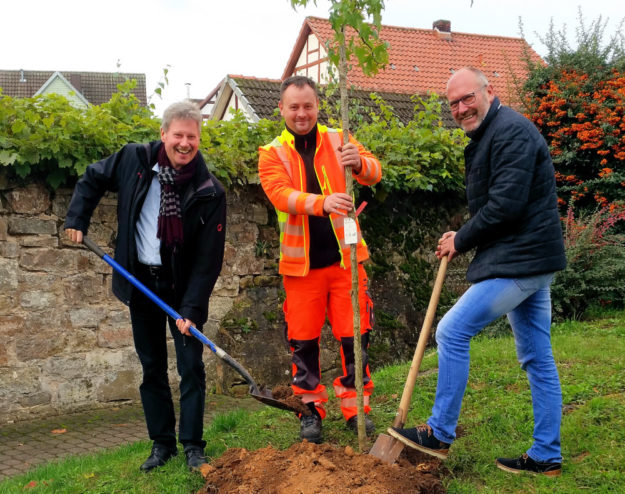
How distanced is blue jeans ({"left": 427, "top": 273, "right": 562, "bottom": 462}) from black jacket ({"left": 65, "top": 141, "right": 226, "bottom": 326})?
1433mm

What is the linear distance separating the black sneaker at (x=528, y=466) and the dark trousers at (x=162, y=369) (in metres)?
1.77

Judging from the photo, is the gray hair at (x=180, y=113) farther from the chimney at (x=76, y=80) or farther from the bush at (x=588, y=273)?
the chimney at (x=76, y=80)

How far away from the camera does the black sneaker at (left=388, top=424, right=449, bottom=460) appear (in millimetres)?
3580

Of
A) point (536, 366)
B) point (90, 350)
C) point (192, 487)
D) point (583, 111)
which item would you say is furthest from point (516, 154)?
point (583, 111)

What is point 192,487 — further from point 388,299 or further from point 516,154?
point 388,299

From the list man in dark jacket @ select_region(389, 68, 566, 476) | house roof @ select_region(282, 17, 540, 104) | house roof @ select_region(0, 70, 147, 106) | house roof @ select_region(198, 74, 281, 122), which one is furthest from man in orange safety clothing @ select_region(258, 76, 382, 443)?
house roof @ select_region(0, 70, 147, 106)

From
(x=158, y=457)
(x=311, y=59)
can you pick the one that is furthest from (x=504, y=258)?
(x=311, y=59)

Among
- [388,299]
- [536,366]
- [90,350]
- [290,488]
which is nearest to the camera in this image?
[290,488]

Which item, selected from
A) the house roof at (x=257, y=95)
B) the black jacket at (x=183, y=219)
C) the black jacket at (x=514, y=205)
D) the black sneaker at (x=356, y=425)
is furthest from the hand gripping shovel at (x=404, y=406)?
the house roof at (x=257, y=95)

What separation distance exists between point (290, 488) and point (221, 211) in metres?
1.67

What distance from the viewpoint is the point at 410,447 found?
12.2 feet

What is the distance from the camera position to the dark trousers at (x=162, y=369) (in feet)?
13.4

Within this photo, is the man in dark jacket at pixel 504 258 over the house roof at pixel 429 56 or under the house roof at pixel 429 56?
under

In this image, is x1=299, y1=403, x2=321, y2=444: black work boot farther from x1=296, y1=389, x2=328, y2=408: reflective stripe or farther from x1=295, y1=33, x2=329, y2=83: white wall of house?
x1=295, y1=33, x2=329, y2=83: white wall of house
